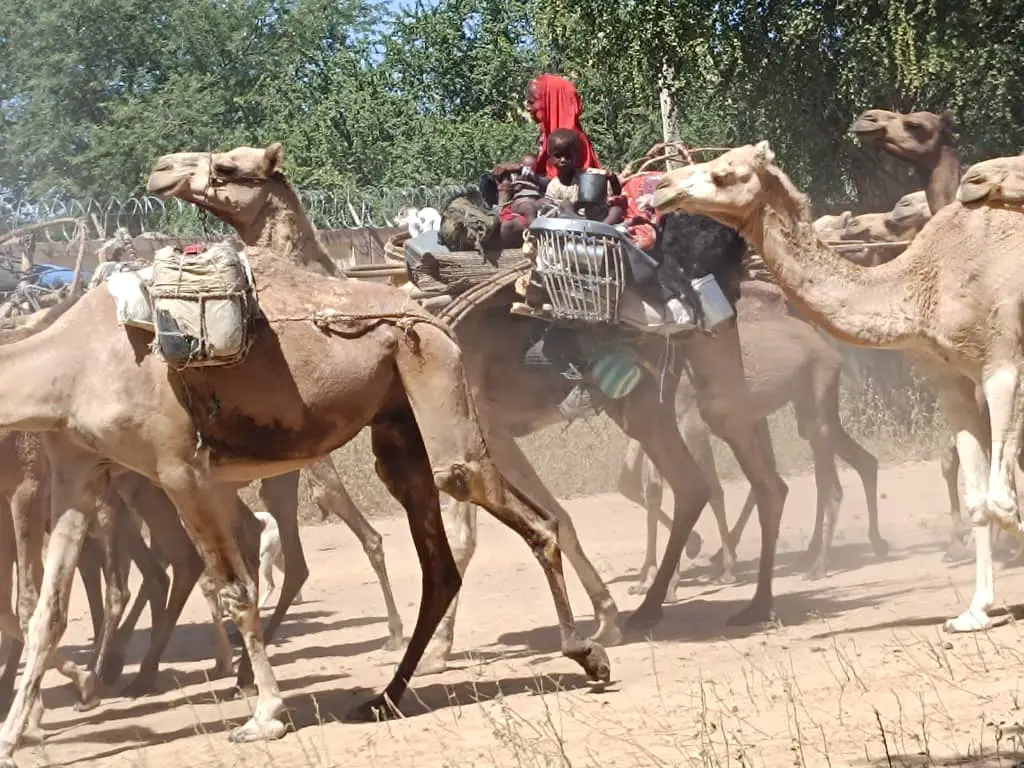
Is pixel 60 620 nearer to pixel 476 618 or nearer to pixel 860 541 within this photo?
pixel 476 618

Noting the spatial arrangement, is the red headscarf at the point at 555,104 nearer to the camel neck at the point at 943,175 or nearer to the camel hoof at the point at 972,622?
Answer: the camel neck at the point at 943,175

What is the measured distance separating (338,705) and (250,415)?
152 centimetres

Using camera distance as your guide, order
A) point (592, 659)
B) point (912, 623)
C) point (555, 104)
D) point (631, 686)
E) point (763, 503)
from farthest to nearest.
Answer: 1. point (555, 104)
2. point (763, 503)
3. point (912, 623)
4. point (631, 686)
5. point (592, 659)

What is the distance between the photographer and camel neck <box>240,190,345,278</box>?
28.5 ft

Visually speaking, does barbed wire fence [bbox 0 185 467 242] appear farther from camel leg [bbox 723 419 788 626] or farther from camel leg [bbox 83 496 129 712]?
camel leg [bbox 723 419 788 626]

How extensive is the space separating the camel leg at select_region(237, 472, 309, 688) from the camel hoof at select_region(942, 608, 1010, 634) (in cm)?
356

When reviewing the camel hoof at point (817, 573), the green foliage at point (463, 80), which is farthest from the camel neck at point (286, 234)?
the green foliage at point (463, 80)

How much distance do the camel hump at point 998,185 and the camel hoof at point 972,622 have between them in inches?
76.5

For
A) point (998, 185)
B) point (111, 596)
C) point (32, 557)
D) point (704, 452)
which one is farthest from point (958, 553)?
point (32, 557)

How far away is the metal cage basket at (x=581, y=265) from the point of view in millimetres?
8719

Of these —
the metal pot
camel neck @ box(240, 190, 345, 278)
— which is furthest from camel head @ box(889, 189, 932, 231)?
camel neck @ box(240, 190, 345, 278)

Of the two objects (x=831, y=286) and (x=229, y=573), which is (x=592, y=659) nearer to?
(x=229, y=573)

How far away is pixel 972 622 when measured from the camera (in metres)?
8.00

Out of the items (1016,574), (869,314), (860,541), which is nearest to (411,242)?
(869,314)
